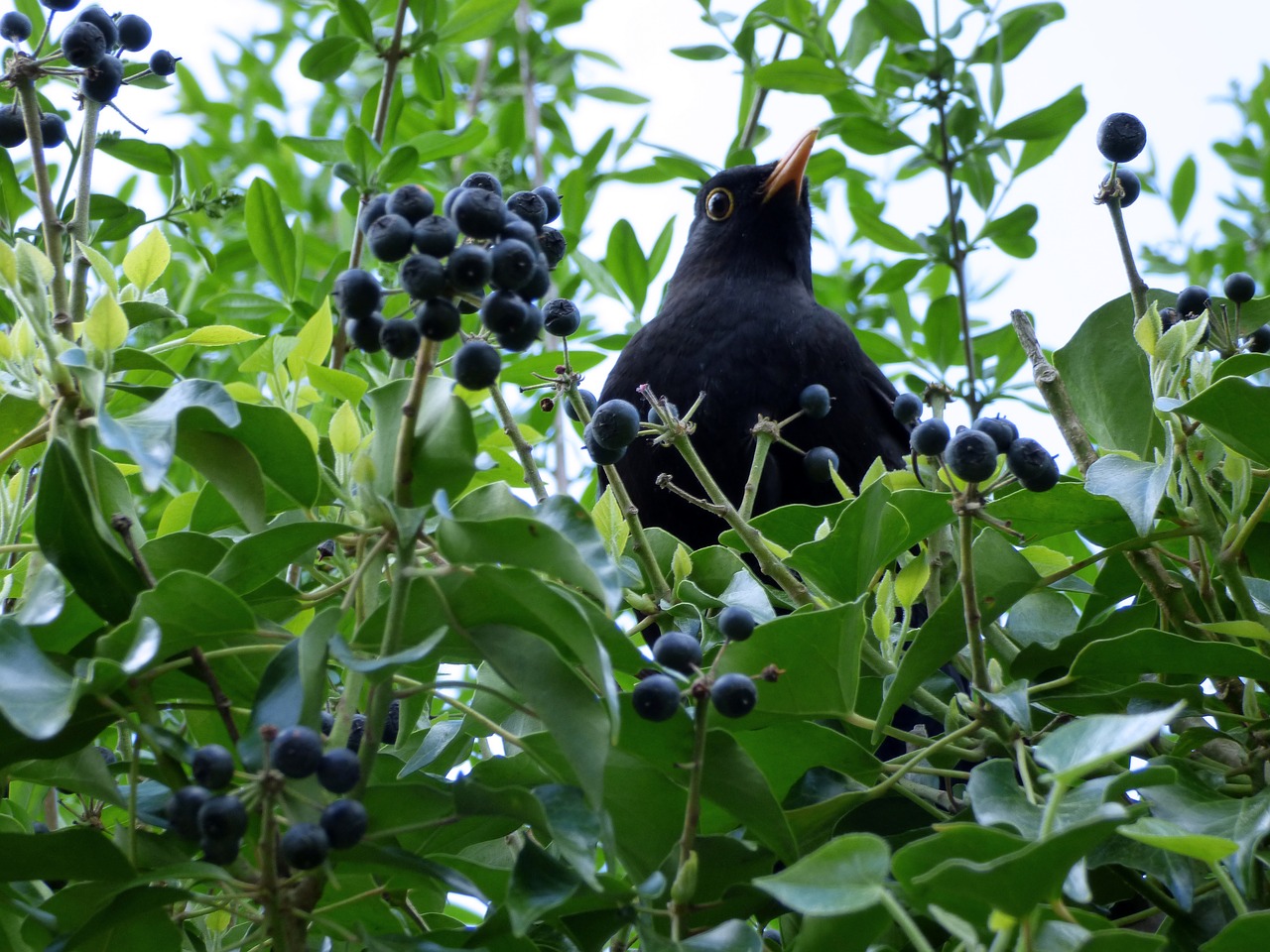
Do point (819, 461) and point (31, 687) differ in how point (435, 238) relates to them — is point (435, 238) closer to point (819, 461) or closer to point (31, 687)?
point (31, 687)

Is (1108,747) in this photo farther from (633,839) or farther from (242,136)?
(242,136)

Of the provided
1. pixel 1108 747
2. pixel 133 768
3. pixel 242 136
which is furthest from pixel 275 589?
pixel 242 136

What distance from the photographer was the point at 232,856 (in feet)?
2.67

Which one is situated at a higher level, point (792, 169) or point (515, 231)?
point (515, 231)

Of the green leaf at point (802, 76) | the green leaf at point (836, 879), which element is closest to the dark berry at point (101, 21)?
the green leaf at point (836, 879)

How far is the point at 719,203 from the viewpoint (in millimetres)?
3061

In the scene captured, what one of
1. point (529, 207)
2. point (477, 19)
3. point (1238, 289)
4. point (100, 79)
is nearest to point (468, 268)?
point (529, 207)

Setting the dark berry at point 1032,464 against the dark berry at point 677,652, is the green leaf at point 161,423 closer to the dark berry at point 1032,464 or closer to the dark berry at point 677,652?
the dark berry at point 677,652

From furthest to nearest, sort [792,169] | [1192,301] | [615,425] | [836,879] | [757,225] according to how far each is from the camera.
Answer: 1. [757,225]
2. [792,169]
3. [1192,301]
4. [615,425]
5. [836,879]

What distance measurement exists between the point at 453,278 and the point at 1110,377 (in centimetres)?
76

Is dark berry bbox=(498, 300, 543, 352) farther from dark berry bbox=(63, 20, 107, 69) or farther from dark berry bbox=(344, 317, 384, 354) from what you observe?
dark berry bbox=(63, 20, 107, 69)

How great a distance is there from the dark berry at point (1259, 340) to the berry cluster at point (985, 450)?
0.36m

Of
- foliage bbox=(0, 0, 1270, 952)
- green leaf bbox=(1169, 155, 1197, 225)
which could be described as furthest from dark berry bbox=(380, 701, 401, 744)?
green leaf bbox=(1169, 155, 1197, 225)

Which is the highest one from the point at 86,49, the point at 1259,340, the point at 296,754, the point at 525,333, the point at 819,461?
the point at 86,49
